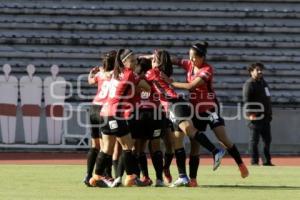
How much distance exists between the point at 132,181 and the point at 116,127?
2.71 feet

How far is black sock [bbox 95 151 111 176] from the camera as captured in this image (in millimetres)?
13836

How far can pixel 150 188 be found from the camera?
1380 cm

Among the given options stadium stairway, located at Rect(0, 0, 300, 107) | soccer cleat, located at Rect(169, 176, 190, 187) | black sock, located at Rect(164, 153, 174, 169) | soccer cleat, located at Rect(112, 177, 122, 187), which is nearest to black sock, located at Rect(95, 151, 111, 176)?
soccer cleat, located at Rect(112, 177, 122, 187)

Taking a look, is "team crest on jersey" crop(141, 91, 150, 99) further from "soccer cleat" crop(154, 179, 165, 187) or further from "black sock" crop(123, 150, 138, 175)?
"soccer cleat" crop(154, 179, 165, 187)

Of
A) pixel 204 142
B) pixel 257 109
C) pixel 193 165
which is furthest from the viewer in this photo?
pixel 257 109

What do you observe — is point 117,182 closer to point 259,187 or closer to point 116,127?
point 116,127

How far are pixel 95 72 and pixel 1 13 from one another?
39.9ft

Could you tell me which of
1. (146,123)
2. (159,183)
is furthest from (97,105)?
(159,183)

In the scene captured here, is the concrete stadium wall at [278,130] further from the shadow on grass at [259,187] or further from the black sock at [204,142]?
the black sock at [204,142]

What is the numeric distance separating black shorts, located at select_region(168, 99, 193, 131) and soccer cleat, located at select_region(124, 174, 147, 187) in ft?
2.87

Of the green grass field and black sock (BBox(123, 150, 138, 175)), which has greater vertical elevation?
black sock (BBox(123, 150, 138, 175))

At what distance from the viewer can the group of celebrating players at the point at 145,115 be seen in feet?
45.2

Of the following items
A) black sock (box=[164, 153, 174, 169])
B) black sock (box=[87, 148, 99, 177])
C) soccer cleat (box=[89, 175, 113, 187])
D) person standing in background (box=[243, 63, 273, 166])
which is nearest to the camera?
soccer cleat (box=[89, 175, 113, 187])

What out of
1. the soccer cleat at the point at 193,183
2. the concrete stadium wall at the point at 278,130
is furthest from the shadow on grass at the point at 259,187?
the concrete stadium wall at the point at 278,130
